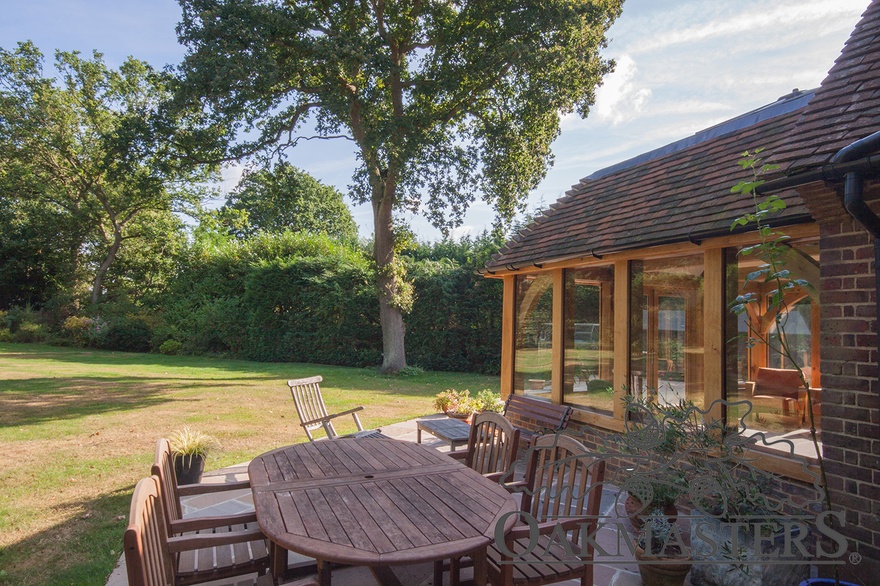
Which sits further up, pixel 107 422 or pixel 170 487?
pixel 170 487

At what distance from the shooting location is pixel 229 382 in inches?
547

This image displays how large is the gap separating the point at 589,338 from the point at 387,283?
371 inches

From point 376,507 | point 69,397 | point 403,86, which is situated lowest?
point 69,397

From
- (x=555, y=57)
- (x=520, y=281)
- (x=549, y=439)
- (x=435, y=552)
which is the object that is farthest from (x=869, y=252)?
(x=555, y=57)

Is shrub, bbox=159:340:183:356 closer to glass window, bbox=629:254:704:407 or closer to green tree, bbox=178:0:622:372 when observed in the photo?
green tree, bbox=178:0:622:372

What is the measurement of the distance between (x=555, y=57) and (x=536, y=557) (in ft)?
39.0

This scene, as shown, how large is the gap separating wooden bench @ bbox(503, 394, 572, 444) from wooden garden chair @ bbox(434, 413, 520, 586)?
6.11 feet

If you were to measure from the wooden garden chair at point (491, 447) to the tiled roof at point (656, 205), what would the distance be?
266 centimetres

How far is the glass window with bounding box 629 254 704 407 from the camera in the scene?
545 centimetres

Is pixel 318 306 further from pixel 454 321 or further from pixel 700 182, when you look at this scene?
pixel 700 182

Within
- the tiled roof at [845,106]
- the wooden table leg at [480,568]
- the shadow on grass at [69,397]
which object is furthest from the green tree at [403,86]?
the wooden table leg at [480,568]

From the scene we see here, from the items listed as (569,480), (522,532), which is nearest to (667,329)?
(569,480)

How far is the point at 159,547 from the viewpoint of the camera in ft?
8.38

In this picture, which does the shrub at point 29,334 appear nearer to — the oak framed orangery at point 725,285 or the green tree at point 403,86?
the green tree at point 403,86
